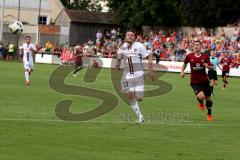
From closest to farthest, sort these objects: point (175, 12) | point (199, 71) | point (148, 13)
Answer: point (199, 71), point (175, 12), point (148, 13)

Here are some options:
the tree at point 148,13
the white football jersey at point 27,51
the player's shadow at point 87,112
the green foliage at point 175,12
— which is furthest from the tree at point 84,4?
the player's shadow at point 87,112

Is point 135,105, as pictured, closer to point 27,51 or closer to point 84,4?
point 27,51

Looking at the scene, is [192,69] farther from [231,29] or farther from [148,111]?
[231,29]

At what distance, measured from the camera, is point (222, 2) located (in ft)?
206

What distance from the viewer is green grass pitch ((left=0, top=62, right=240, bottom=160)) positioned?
1253cm

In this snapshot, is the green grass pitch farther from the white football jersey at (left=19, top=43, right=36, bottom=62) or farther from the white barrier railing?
the white barrier railing

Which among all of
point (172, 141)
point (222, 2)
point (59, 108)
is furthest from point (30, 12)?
point (172, 141)

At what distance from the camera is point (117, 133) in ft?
51.1

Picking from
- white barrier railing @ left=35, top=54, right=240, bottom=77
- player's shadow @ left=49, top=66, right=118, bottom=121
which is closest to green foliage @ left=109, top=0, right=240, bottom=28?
white barrier railing @ left=35, top=54, right=240, bottom=77

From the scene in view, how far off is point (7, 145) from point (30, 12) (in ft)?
273

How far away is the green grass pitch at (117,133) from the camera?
12534 millimetres

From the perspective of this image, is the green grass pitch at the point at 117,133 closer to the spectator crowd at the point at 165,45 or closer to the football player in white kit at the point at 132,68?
the football player in white kit at the point at 132,68

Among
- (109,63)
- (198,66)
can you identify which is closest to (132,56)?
(198,66)

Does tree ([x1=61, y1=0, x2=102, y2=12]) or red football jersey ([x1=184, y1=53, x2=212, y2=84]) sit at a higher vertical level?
tree ([x1=61, y1=0, x2=102, y2=12])
